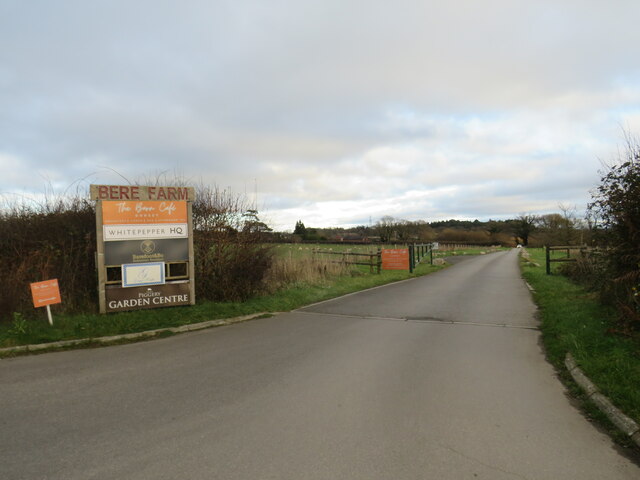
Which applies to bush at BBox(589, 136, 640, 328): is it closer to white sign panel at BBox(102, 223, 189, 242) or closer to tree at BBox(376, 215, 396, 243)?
white sign panel at BBox(102, 223, 189, 242)

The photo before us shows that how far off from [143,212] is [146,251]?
90 centimetres

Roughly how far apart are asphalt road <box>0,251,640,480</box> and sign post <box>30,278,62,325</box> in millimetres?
1605

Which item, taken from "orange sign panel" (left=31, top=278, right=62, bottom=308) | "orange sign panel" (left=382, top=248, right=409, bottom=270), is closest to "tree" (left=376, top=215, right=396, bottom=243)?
"orange sign panel" (left=382, top=248, right=409, bottom=270)

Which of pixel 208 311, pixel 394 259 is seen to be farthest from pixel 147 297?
pixel 394 259

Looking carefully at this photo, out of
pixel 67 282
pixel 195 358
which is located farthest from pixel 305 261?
pixel 195 358

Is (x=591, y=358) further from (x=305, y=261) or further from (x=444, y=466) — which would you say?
(x=305, y=261)

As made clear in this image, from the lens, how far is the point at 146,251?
915 cm

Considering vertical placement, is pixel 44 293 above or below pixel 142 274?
below

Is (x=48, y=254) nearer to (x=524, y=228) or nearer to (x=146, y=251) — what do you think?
(x=146, y=251)

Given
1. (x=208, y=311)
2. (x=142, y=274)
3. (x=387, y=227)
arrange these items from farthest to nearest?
(x=387, y=227) → (x=208, y=311) → (x=142, y=274)

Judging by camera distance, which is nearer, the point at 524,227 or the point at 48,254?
the point at 48,254

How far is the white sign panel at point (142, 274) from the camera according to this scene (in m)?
8.87

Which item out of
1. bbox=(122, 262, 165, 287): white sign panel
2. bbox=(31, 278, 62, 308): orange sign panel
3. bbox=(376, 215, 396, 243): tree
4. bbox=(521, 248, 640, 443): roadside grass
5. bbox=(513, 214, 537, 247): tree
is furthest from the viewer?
bbox=(513, 214, 537, 247): tree

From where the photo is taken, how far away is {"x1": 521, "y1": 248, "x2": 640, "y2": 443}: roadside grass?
444 centimetres
